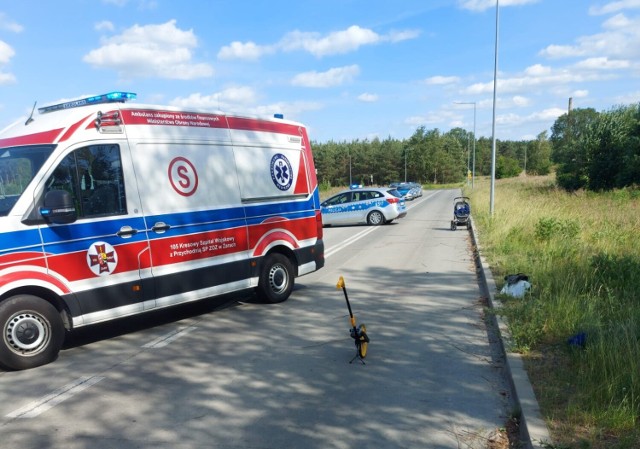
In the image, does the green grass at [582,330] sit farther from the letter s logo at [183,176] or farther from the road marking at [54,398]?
the letter s logo at [183,176]

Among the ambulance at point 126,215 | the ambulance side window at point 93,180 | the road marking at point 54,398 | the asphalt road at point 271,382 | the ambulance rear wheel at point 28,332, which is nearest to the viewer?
the asphalt road at point 271,382

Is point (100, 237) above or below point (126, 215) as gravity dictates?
below

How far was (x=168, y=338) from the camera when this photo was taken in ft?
20.2

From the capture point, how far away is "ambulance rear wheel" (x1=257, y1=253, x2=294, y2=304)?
7.63m

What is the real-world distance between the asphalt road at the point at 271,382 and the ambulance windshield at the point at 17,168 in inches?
71.9

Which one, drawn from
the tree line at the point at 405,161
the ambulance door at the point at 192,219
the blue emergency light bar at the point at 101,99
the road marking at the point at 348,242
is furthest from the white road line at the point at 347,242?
the tree line at the point at 405,161

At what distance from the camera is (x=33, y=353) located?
514 centimetres

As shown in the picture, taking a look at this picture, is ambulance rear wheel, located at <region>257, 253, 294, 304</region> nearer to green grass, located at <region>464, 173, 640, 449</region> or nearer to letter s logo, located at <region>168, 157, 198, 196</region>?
letter s logo, located at <region>168, 157, 198, 196</region>

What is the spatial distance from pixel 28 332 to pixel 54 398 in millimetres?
1009

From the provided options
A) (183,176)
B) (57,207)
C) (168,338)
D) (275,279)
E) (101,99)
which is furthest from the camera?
(275,279)

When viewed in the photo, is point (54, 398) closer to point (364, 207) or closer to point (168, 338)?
point (168, 338)

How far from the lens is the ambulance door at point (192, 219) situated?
6.12 m

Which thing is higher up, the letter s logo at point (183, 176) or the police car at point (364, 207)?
the letter s logo at point (183, 176)

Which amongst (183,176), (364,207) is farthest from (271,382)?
(364,207)
